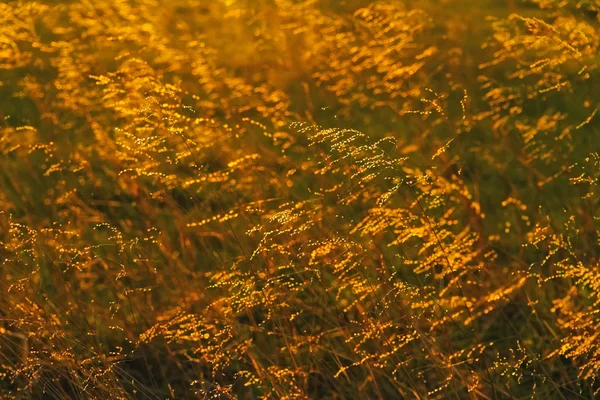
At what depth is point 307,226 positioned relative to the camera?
256 centimetres

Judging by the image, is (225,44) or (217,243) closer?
(217,243)

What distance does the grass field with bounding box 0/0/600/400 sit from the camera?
2709mm

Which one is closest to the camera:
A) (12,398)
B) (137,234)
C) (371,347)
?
(12,398)

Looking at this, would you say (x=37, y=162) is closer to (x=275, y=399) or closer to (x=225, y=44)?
(x=225, y=44)

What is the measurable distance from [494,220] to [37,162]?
96.4 inches

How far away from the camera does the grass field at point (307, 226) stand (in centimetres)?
271

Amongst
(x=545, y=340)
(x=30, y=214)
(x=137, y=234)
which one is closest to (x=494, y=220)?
(x=545, y=340)

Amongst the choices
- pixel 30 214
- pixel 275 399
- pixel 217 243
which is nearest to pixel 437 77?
pixel 217 243

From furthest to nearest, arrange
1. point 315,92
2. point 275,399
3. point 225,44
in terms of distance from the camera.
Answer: point 225,44 < point 315,92 < point 275,399

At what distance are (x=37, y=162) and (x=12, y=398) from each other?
2.51m

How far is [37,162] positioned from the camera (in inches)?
204

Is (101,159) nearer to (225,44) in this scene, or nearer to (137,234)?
(137,234)

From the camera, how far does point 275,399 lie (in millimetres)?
3037

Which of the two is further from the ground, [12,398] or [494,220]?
[12,398]
